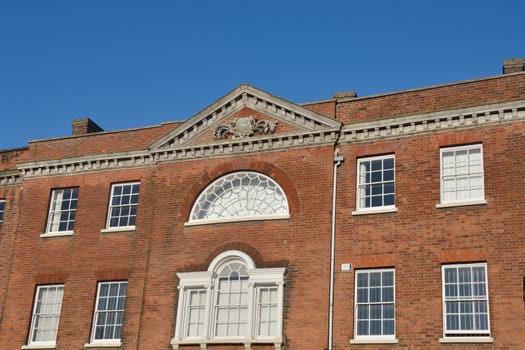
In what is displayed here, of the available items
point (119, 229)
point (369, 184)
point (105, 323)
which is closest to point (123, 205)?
point (119, 229)

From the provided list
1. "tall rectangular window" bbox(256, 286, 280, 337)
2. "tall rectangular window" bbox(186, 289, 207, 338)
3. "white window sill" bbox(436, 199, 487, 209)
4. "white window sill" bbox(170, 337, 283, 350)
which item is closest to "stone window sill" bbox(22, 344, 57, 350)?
"white window sill" bbox(170, 337, 283, 350)

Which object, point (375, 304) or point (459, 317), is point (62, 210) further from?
point (459, 317)

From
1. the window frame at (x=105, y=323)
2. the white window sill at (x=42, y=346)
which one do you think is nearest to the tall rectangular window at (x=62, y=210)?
the window frame at (x=105, y=323)

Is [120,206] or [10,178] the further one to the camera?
[10,178]

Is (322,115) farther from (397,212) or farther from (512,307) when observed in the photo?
(512,307)

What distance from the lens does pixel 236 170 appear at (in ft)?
86.1

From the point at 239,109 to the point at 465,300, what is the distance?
10576mm

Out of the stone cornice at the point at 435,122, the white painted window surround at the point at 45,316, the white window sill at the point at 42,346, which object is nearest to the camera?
the stone cornice at the point at 435,122

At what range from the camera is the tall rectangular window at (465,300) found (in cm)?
2114

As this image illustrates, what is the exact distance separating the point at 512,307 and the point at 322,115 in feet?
28.8

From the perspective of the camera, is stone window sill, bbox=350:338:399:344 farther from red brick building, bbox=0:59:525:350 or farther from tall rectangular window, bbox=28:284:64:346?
tall rectangular window, bbox=28:284:64:346

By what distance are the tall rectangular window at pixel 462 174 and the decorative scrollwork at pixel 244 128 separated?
6.21 metres

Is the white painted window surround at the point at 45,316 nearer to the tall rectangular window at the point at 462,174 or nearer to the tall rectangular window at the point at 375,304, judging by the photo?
the tall rectangular window at the point at 375,304

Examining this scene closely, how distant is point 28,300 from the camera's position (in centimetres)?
2745
